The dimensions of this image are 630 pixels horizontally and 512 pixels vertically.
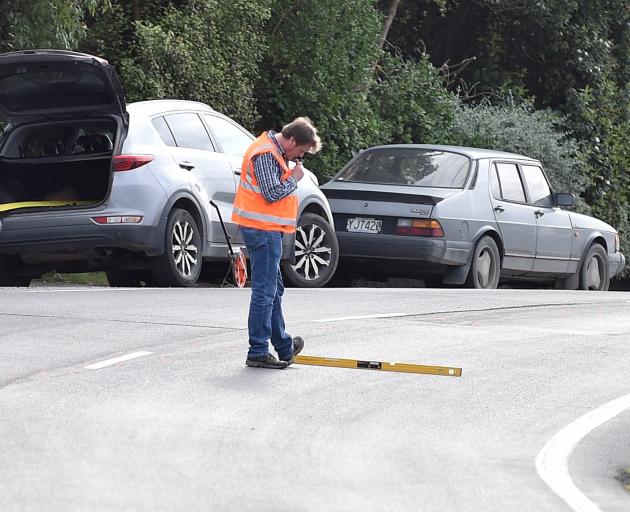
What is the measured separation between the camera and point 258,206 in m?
9.20

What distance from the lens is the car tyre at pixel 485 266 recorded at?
A: 17047mm

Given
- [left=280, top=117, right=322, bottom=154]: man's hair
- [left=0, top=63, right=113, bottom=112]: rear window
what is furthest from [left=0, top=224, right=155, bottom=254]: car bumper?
[left=280, top=117, right=322, bottom=154]: man's hair

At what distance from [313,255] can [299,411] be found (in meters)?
8.14

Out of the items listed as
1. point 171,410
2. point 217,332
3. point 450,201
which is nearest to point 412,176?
point 450,201

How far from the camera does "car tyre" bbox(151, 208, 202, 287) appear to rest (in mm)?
14062

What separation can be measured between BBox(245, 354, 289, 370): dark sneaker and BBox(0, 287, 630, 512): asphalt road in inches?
2.6

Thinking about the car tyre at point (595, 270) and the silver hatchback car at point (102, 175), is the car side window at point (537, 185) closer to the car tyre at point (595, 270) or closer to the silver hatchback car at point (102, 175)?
the car tyre at point (595, 270)

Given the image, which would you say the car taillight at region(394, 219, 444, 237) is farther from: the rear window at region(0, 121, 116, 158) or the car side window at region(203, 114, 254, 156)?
the rear window at region(0, 121, 116, 158)

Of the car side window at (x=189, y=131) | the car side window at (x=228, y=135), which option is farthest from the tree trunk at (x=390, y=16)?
the car side window at (x=189, y=131)

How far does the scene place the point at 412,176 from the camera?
17062 mm

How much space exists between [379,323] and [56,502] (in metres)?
6.60

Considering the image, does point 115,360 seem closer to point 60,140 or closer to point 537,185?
point 60,140

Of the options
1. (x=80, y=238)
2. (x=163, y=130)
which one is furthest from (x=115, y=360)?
(x=163, y=130)

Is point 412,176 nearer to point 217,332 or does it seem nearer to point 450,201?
point 450,201
